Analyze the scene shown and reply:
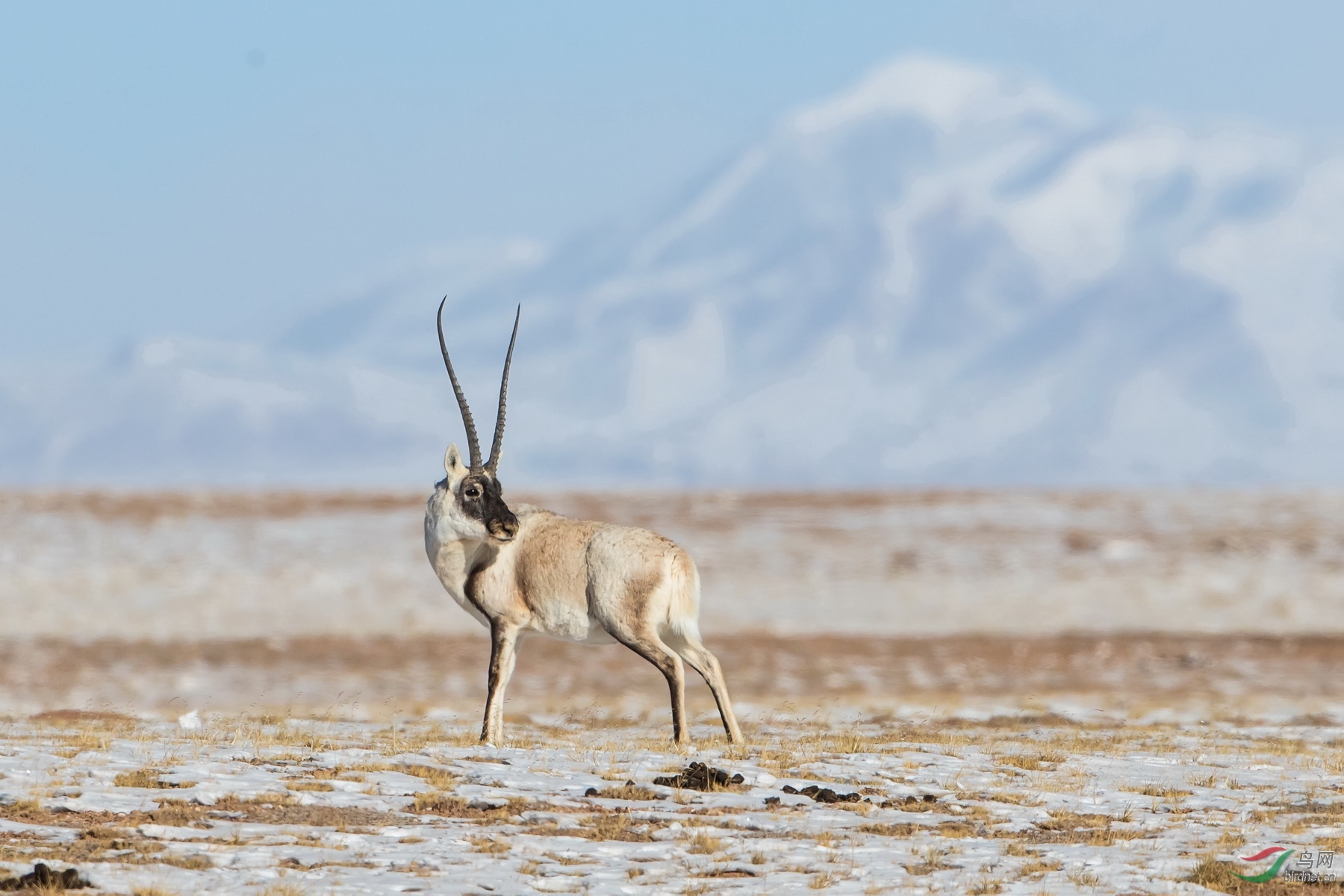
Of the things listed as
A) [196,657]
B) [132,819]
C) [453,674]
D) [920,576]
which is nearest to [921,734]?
[132,819]

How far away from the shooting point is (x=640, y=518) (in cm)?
5397

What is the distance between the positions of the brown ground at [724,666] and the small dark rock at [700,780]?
51.2 feet

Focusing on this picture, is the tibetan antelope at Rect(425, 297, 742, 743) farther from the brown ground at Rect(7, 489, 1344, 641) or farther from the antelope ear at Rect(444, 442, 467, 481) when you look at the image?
the brown ground at Rect(7, 489, 1344, 641)

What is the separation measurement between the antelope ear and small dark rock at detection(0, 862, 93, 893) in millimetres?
6967

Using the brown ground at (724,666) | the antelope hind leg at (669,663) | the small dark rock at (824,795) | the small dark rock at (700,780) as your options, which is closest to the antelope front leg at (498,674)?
the antelope hind leg at (669,663)

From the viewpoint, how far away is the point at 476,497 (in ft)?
59.4

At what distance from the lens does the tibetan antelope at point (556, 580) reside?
17.9 metres

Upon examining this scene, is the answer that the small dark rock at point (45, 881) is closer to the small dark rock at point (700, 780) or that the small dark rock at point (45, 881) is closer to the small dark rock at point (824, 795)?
the small dark rock at point (700, 780)

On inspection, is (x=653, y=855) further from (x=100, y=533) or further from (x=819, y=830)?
(x=100, y=533)

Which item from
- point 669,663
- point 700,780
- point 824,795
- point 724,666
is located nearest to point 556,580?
point 669,663

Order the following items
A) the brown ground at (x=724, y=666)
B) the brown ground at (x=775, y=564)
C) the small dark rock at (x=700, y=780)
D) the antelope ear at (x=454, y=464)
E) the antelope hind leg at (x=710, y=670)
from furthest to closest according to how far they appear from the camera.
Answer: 1. the brown ground at (x=775, y=564)
2. the brown ground at (x=724, y=666)
3. the antelope hind leg at (x=710, y=670)
4. the antelope ear at (x=454, y=464)
5. the small dark rock at (x=700, y=780)

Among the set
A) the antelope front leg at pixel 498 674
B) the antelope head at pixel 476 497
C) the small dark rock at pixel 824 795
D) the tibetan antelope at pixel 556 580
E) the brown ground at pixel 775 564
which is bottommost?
the small dark rock at pixel 824 795

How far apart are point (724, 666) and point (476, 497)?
A: 22.3 meters

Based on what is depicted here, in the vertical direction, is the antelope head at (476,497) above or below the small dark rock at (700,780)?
above
